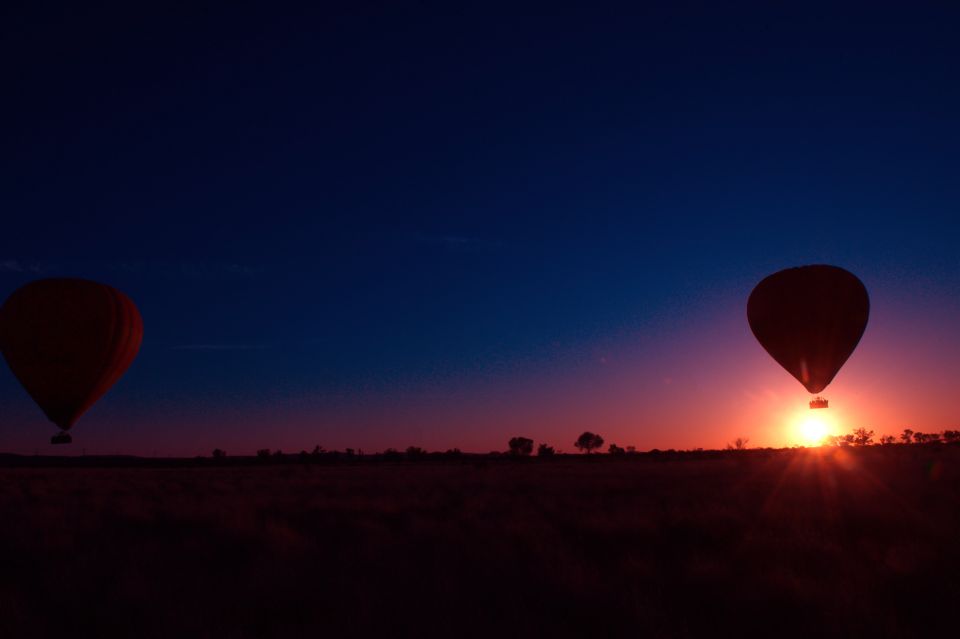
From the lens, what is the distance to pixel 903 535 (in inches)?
557

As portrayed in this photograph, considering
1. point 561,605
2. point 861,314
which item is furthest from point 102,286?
point 861,314

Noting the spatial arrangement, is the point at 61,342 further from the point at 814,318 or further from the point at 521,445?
the point at 521,445

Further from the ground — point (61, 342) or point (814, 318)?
point (814, 318)

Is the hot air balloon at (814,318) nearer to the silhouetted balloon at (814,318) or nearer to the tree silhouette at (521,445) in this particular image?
the silhouetted balloon at (814,318)

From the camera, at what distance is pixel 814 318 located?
26062mm

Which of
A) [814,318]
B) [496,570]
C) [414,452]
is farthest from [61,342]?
[414,452]

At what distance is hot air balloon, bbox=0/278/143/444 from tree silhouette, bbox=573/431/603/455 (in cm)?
12521

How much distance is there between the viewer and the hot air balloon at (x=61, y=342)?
19797mm

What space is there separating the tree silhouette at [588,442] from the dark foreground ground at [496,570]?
121 metres

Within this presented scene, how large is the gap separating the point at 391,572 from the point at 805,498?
14.3 meters

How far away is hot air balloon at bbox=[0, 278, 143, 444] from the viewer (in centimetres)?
1980

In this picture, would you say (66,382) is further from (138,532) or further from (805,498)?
(805,498)

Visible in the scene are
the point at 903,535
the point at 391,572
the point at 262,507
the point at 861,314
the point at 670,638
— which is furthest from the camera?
the point at 861,314

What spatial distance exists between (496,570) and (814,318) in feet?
62.6
